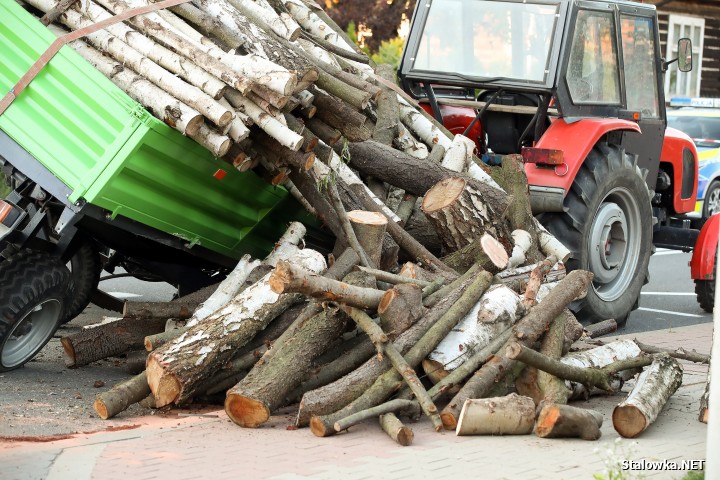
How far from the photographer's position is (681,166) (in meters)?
11.1

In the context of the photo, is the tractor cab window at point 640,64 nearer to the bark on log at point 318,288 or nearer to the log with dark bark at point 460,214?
the log with dark bark at point 460,214

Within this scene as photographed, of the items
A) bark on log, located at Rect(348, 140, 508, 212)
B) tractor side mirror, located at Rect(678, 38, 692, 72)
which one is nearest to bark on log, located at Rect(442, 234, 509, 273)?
bark on log, located at Rect(348, 140, 508, 212)

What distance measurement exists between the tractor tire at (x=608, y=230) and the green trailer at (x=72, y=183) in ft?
9.52

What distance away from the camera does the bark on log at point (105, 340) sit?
7352mm

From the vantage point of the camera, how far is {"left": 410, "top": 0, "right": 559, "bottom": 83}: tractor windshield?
9.43 meters

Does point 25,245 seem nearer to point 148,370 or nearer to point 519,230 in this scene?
point 148,370

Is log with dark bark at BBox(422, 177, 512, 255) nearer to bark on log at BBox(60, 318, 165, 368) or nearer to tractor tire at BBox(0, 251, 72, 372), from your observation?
bark on log at BBox(60, 318, 165, 368)

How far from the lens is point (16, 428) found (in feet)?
19.8

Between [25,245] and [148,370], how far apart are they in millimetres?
1390

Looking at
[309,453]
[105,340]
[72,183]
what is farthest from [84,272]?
[309,453]

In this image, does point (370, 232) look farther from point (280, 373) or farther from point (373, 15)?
point (373, 15)

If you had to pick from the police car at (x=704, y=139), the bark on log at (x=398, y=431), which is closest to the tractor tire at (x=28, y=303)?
the bark on log at (x=398, y=431)

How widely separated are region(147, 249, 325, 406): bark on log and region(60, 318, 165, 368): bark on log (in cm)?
93

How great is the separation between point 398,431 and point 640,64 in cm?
561
